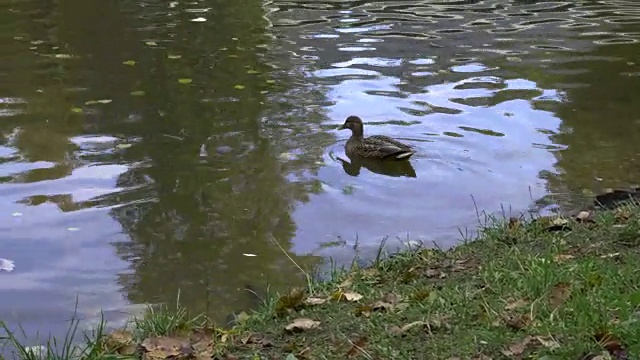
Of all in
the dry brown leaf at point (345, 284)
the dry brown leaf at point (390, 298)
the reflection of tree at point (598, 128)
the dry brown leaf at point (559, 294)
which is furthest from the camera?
the reflection of tree at point (598, 128)

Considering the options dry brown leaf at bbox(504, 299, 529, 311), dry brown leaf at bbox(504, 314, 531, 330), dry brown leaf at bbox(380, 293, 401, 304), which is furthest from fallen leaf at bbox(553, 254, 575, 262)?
dry brown leaf at bbox(504, 314, 531, 330)

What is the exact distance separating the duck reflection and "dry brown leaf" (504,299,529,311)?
4.43m

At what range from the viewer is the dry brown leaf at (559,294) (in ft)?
15.7

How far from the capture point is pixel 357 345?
455cm

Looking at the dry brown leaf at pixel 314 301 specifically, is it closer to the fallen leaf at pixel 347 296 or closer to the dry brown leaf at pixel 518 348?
the fallen leaf at pixel 347 296

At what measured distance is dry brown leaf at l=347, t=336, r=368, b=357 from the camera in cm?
447

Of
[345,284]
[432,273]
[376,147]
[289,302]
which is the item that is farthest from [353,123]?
[289,302]

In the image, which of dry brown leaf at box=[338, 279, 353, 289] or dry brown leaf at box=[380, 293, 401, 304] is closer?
dry brown leaf at box=[380, 293, 401, 304]

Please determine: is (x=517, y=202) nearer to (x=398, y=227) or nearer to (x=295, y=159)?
(x=398, y=227)

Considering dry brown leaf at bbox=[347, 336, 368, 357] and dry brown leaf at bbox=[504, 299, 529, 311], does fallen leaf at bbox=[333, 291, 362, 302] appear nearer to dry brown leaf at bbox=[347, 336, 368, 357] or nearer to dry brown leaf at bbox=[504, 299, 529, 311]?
dry brown leaf at bbox=[347, 336, 368, 357]

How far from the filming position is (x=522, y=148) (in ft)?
32.3

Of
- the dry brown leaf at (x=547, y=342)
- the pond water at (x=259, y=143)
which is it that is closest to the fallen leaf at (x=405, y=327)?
the dry brown leaf at (x=547, y=342)

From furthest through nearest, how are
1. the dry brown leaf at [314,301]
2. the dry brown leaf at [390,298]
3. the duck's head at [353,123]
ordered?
1. the duck's head at [353,123]
2. the dry brown leaf at [314,301]
3. the dry brown leaf at [390,298]

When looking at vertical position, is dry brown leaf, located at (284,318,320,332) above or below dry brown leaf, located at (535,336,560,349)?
below
